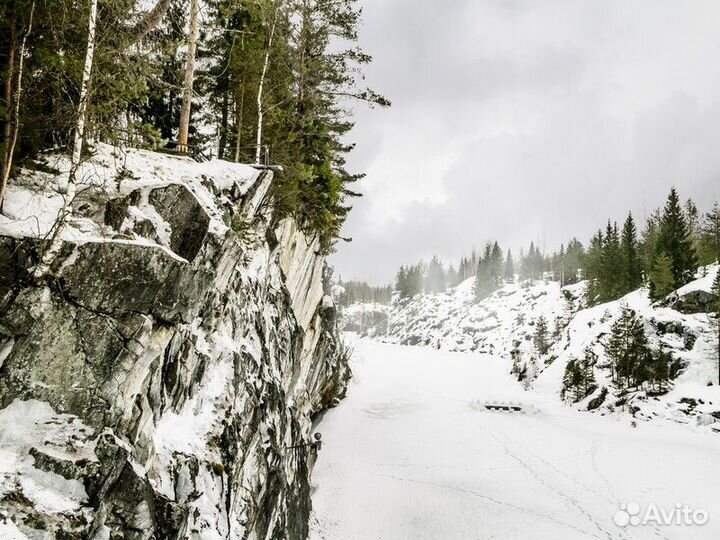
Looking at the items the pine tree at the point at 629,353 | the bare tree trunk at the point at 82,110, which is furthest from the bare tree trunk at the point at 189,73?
the pine tree at the point at 629,353

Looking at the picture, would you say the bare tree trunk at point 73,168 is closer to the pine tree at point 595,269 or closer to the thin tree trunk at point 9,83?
the thin tree trunk at point 9,83

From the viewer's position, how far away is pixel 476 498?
70.2 ft

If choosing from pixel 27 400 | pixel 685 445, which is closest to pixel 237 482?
pixel 27 400

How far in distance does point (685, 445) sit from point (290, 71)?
36226 mm

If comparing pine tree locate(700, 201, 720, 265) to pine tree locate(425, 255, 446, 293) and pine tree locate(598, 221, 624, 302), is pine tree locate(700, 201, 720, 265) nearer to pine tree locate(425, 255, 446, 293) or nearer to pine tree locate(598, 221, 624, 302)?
pine tree locate(598, 221, 624, 302)

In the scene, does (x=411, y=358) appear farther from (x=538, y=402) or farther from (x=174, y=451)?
(x=174, y=451)

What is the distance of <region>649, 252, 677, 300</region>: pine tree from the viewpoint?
154ft

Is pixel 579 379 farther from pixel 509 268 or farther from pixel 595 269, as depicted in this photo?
pixel 509 268

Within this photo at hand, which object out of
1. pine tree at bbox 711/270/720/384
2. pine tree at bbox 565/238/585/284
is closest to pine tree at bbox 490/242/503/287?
pine tree at bbox 565/238/585/284

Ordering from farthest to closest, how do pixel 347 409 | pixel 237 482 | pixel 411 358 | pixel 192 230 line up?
pixel 411 358 < pixel 347 409 < pixel 237 482 < pixel 192 230

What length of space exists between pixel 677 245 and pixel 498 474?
44.3 m

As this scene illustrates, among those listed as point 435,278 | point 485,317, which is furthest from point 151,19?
point 435,278

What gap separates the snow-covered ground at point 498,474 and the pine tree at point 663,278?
18.9m

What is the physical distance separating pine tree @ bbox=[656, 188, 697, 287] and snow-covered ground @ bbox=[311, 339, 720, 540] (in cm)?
2328
